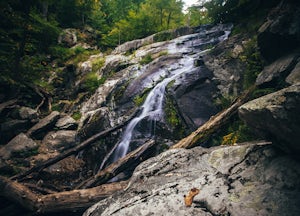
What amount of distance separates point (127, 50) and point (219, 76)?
1181 centimetres

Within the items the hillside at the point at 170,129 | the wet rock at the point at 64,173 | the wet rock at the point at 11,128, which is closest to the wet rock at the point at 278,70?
the hillside at the point at 170,129

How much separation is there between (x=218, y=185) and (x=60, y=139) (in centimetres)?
919

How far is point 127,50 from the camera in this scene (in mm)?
19219

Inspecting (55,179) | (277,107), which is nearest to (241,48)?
(277,107)

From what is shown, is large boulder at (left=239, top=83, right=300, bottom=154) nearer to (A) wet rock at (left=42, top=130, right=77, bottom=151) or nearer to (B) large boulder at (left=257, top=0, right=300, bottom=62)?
(B) large boulder at (left=257, top=0, right=300, bottom=62)

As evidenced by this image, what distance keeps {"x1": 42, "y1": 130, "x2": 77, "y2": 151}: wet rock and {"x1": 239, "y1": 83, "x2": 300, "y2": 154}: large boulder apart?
914 centimetres

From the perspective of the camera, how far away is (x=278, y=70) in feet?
18.6

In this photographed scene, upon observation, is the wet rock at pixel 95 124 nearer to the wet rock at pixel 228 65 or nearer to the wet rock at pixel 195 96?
the wet rock at pixel 195 96

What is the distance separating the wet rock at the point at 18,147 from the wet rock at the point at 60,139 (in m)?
0.63

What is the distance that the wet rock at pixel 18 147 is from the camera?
9766 mm

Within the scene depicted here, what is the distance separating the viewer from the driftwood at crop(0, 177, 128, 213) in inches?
215

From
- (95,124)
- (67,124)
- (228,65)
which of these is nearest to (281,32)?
(228,65)

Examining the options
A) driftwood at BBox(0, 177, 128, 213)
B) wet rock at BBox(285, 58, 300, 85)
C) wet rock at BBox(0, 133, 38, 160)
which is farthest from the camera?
wet rock at BBox(0, 133, 38, 160)

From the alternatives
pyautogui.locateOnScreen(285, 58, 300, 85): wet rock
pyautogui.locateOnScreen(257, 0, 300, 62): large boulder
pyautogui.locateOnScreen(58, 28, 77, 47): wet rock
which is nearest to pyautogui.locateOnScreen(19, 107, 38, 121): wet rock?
pyautogui.locateOnScreen(257, 0, 300, 62): large boulder
